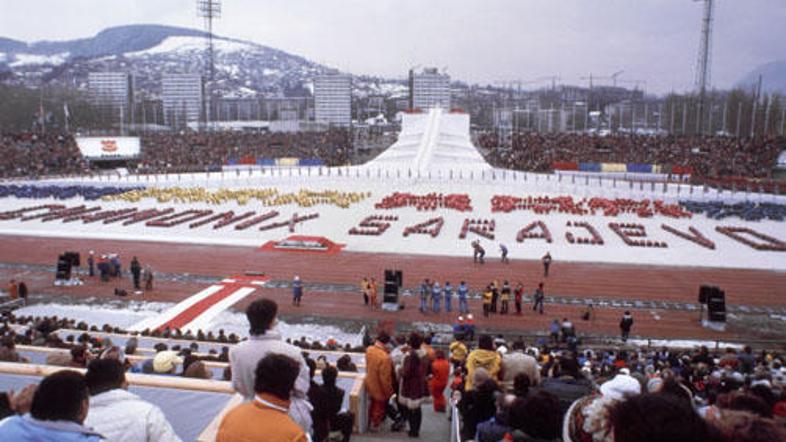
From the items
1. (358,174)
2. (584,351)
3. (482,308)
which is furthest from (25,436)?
(358,174)

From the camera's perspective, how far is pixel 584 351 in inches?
586

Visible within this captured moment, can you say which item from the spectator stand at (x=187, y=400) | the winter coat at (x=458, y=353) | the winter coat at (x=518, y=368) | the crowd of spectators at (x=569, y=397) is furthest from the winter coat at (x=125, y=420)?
the winter coat at (x=458, y=353)

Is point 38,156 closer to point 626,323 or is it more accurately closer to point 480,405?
point 626,323

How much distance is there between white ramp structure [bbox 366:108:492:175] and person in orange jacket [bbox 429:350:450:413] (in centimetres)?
4855

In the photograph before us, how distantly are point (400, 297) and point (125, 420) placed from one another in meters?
18.3

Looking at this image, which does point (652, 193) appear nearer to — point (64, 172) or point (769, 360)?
point (769, 360)

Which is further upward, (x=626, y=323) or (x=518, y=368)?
(x=518, y=368)

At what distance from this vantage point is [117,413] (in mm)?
3705

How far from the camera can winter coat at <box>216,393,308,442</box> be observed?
11.4 ft

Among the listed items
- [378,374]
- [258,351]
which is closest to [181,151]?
[378,374]

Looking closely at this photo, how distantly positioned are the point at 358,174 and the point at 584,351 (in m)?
42.3

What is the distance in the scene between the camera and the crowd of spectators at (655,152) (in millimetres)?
60125

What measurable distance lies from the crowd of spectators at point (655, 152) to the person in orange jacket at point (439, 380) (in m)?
55.3

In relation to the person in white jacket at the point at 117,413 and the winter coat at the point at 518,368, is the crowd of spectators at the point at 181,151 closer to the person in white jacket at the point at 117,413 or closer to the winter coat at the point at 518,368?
the winter coat at the point at 518,368
